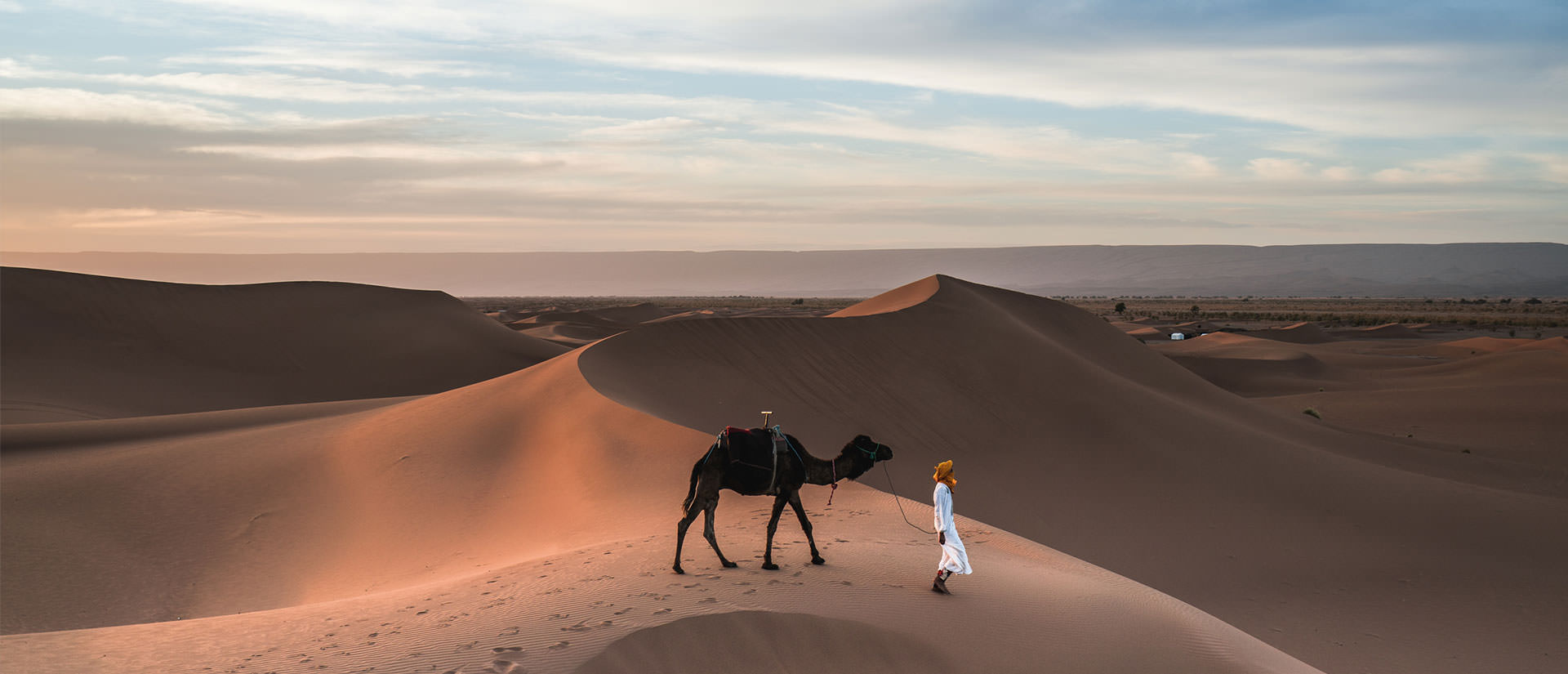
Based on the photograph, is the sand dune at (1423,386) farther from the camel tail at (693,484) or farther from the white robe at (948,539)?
the camel tail at (693,484)

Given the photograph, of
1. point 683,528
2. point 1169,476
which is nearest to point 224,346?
point 1169,476

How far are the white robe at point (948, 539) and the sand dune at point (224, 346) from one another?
30.7 metres

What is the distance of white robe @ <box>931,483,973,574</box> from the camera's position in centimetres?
700

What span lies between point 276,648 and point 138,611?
5.79 m

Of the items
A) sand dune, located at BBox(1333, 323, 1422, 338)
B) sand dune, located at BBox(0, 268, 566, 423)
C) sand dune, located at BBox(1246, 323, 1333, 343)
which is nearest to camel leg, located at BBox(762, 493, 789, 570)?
sand dune, located at BBox(0, 268, 566, 423)

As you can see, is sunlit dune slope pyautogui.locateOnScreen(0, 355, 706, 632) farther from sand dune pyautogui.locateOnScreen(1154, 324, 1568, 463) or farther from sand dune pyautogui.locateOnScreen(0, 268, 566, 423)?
sand dune pyautogui.locateOnScreen(1154, 324, 1568, 463)

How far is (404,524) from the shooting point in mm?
12602

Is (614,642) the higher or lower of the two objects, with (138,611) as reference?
higher

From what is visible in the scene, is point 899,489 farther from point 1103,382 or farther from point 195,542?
point 195,542

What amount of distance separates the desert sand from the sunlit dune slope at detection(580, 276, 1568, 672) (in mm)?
74

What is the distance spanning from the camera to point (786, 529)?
32.3 feet

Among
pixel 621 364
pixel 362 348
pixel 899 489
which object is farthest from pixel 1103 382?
pixel 362 348

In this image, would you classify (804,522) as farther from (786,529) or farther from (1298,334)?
(1298,334)

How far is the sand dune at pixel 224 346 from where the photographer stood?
32.3 m
